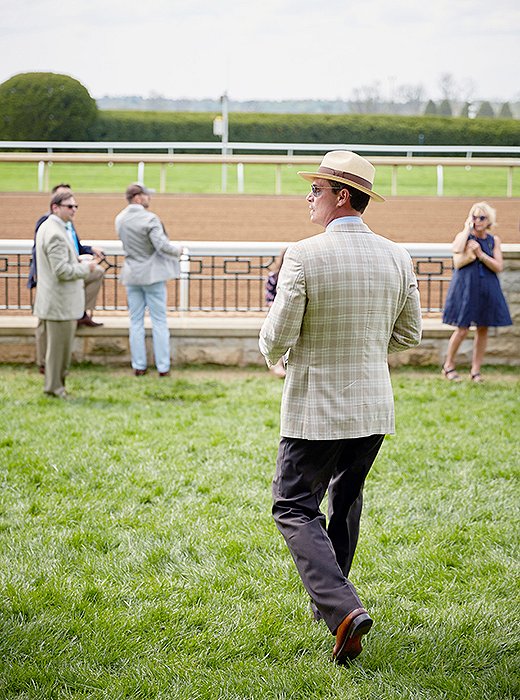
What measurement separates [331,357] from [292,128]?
2712 centimetres

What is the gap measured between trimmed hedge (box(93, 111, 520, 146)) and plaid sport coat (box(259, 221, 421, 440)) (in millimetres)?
24952

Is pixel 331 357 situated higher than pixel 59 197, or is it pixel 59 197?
pixel 59 197

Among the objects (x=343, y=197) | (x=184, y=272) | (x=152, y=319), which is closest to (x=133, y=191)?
(x=152, y=319)

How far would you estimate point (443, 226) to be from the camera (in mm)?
16484

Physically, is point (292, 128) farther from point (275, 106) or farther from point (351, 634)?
point (351, 634)

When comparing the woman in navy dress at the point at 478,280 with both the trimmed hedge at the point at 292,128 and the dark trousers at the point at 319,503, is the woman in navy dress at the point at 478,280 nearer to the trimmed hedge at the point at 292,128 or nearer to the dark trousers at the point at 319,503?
the dark trousers at the point at 319,503

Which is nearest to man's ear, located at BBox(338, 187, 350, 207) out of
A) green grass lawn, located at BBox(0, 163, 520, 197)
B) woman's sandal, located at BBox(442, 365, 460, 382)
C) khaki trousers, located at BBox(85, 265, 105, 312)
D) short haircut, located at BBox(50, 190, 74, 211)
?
short haircut, located at BBox(50, 190, 74, 211)

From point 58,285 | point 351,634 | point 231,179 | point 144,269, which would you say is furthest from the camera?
point 231,179

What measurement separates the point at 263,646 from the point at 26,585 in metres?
1.15

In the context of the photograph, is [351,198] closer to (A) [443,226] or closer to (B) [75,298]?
(B) [75,298]

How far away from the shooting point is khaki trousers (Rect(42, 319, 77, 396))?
7723 millimetres

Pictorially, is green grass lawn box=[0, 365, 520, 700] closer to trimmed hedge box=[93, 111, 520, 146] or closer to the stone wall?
the stone wall

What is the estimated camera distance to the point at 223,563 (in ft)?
14.4

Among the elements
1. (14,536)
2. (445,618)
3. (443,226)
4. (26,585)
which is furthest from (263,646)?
(443,226)
